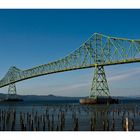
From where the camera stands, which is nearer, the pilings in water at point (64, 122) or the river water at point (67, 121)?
the pilings in water at point (64, 122)

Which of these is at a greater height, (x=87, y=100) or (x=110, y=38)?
(x=110, y=38)

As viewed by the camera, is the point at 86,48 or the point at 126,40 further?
the point at 86,48

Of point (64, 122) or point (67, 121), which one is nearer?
point (64, 122)

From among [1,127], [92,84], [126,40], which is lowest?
[1,127]

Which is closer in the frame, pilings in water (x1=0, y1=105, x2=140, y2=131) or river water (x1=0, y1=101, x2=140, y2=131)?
pilings in water (x1=0, y1=105, x2=140, y2=131)
